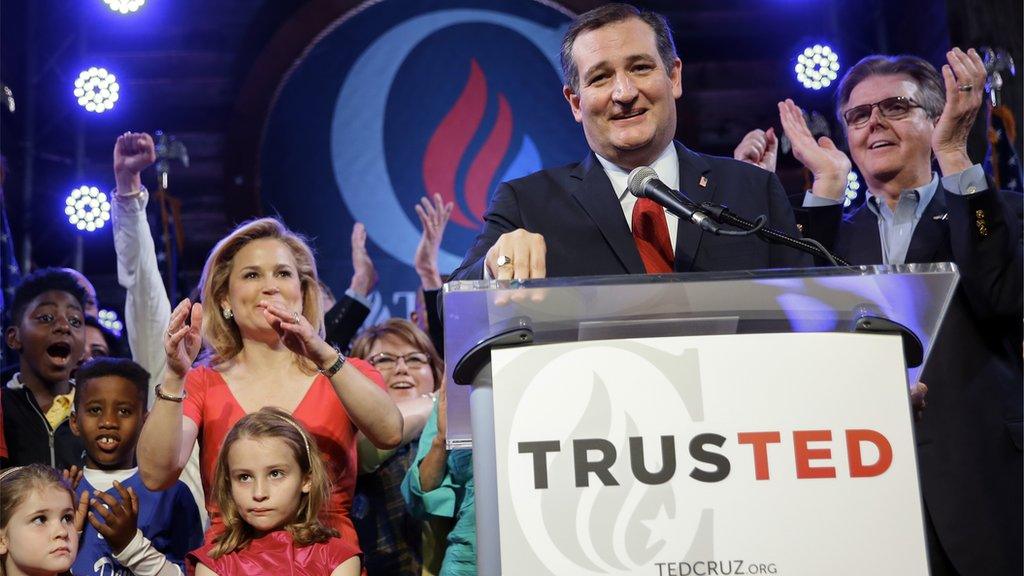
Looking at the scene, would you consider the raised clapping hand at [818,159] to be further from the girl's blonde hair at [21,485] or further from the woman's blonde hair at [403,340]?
the girl's blonde hair at [21,485]

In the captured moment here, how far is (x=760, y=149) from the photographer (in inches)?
138

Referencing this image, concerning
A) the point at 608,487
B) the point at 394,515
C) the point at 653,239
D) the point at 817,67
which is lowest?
the point at 394,515

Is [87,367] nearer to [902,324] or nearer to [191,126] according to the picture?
[902,324]

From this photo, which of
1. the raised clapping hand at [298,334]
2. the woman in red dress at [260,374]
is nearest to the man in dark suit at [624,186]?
the raised clapping hand at [298,334]

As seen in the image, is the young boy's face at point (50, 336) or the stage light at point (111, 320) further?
the stage light at point (111, 320)

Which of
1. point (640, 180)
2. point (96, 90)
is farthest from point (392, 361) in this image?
point (96, 90)

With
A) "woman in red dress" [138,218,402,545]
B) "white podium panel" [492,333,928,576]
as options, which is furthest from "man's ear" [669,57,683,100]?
"white podium panel" [492,333,928,576]

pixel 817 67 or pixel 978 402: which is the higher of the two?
pixel 817 67

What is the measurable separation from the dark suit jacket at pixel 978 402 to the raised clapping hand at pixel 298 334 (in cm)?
131

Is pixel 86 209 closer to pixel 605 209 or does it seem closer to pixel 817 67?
A: pixel 817 67

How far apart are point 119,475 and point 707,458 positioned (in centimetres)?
213

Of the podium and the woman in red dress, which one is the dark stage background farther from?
the podium

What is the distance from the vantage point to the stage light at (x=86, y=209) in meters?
5.72

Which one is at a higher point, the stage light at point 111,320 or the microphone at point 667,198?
Result: the stage light at point 111,320
